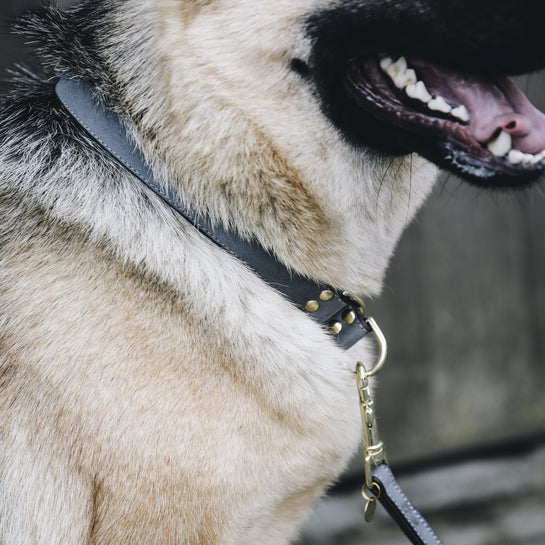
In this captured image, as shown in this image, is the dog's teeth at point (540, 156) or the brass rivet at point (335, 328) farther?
the brass rivet at point (335, 328)

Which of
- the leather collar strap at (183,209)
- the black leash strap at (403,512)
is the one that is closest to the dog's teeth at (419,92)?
the leather collar strap at (183,209)

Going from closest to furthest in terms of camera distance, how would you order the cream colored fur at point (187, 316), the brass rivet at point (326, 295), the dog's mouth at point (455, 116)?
the cream colored fur at point (187, 316), the dog's mouth at point (455, 116), the brass rivet at point (326, 295)

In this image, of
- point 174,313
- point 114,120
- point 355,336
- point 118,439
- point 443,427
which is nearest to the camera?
point 118,439

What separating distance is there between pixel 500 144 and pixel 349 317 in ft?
1.88

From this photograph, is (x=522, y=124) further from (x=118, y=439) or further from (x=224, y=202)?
(x=118, y=439)

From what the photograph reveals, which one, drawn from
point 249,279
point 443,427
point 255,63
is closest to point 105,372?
point 249,279

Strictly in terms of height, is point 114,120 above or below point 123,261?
above

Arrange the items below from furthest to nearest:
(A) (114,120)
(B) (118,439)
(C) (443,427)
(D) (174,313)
A: (C) (443,427) → (A) (114,120) → (D) (174,313) → (B) (118,439)

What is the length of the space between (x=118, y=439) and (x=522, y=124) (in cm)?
120

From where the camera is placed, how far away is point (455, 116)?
4.75ft

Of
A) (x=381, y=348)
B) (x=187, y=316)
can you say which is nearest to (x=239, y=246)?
(x=187, y=316)

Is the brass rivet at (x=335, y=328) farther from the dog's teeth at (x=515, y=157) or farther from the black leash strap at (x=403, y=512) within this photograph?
the dog's teeth at (x=515, y=157)

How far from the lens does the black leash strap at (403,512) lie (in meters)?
1.40

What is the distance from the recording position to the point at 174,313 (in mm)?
1419
